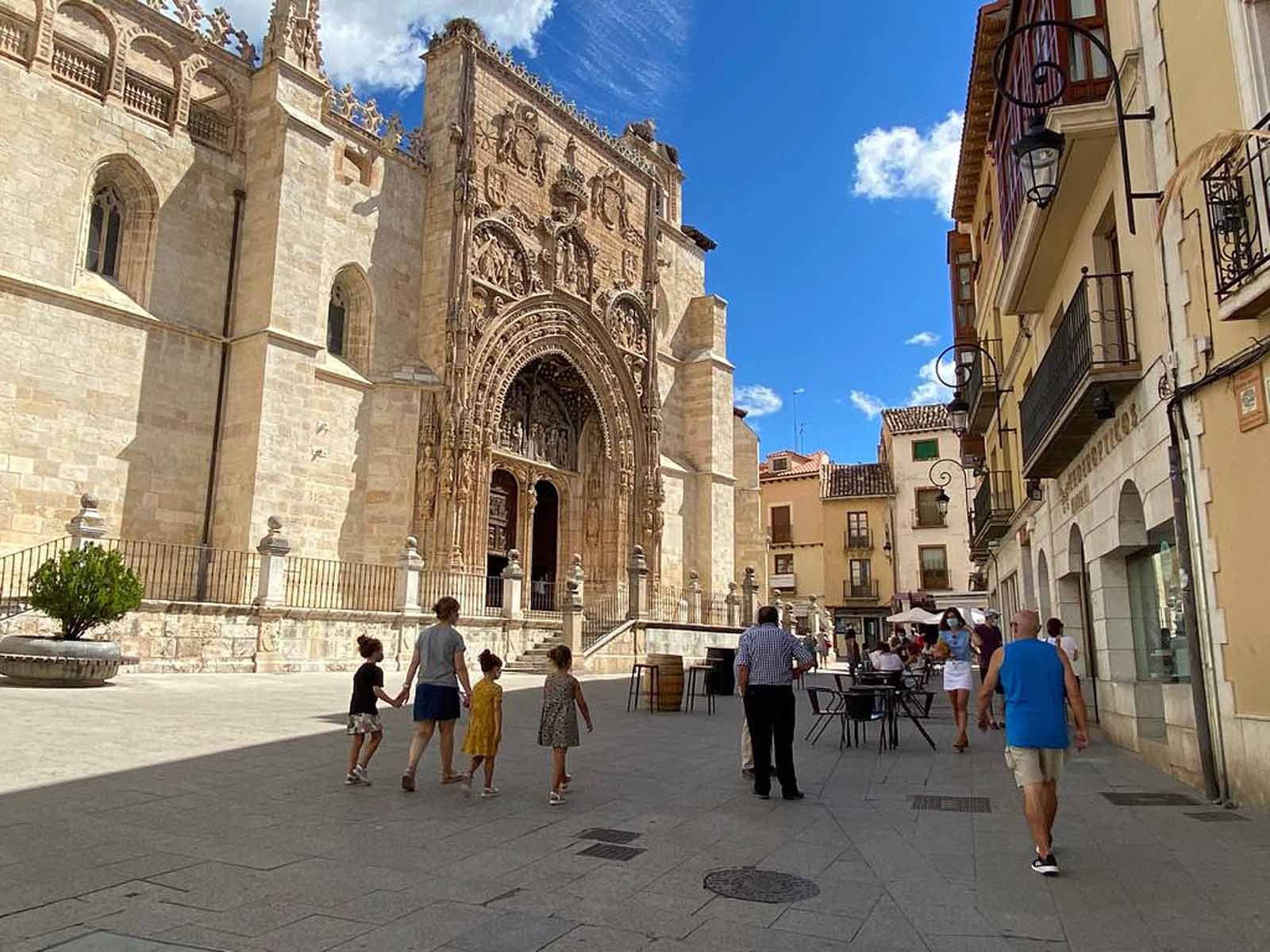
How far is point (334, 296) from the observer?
2202cm

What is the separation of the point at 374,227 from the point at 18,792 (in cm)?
1862

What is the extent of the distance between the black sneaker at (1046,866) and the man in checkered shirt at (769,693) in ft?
7.50

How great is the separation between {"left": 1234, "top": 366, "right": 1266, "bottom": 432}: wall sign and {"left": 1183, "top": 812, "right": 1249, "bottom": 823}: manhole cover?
2.61 metres

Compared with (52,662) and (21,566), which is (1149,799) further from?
(21,566)

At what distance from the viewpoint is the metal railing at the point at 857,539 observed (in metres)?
44.9

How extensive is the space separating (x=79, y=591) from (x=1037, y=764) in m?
11.5

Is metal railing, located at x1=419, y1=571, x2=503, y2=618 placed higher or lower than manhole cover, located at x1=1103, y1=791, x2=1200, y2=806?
higher

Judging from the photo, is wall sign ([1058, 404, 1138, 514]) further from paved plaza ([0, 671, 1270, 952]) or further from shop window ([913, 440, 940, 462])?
shop window ([913, 440, 940, 462])

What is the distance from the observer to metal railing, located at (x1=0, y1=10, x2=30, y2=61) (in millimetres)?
16672

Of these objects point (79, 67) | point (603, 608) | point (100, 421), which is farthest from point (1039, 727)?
point (603, 608)

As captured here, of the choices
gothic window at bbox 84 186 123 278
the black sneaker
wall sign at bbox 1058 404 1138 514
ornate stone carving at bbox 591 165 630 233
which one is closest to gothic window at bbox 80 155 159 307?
gothic window at bbox 84 186 123 278

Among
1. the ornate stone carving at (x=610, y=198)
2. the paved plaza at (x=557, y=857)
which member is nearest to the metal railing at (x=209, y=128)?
the ornate stone carving at (x=610, y=198)

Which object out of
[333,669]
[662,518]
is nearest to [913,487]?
[662,518]

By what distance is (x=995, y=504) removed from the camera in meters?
18.1
